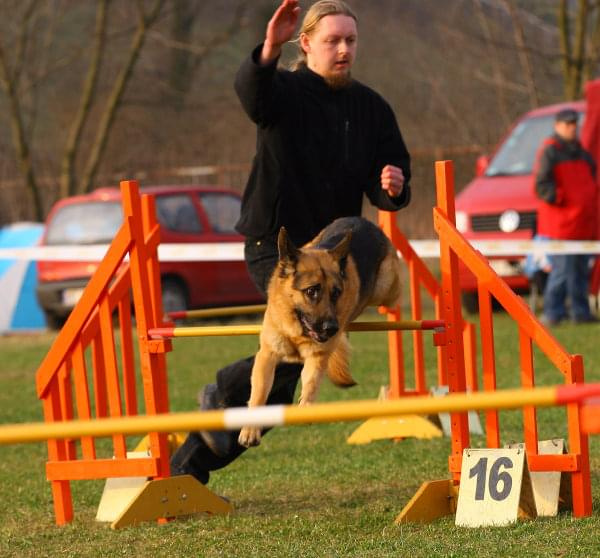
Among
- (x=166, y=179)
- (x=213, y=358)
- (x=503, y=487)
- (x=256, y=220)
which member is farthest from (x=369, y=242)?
(x=166, y=179)

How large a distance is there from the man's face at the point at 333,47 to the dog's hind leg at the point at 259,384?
46.7 inches

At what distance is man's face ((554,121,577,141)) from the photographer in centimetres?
1250

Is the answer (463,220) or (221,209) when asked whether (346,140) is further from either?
(221,209)

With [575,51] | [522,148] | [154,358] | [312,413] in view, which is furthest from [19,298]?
[312,413]

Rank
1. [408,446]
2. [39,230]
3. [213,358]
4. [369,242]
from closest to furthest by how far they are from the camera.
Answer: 1. [369,242]
2. [408,446]
3. [213,358]
4. [39,230]

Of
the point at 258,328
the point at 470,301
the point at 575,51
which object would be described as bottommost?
the point at 470,301

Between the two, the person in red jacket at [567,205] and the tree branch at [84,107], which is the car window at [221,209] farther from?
the tree branch at [84,107]

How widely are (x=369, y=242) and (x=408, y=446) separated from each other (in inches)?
82.3

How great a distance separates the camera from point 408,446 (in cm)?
721

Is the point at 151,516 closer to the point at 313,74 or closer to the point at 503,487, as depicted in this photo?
the point at 503,487

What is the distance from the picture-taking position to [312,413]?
3113 millimetres

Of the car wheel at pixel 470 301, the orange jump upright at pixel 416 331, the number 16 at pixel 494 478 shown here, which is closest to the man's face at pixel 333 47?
the number 16 at pixel 494 478

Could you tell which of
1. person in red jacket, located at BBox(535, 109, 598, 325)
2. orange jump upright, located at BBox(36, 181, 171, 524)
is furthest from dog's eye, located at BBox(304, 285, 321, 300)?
person in red jacket, located at BBox(535, 109, 598, 325)

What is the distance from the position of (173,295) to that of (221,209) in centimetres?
156
